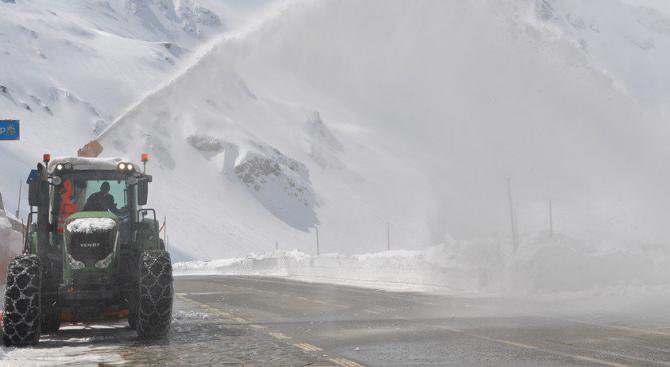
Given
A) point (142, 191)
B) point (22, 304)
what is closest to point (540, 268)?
point (142, 191)

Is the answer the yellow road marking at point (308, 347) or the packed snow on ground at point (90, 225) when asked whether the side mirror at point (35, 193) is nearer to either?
the packed snow on ground at point (90, 225)

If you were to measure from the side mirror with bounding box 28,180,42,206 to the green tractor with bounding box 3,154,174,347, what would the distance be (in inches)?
0.6

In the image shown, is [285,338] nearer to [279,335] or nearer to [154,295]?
[279,335]

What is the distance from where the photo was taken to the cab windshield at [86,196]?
13.6 meters

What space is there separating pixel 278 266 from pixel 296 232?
115 metres

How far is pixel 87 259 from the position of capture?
40.7 feet

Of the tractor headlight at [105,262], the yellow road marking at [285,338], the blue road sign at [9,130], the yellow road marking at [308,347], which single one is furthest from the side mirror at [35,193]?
the blue road sign at [9,130]

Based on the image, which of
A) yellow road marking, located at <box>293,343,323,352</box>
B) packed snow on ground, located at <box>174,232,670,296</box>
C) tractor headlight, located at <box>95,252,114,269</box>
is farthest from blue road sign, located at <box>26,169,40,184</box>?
packed snow on ground, located at <box>174,232,670,296</box>

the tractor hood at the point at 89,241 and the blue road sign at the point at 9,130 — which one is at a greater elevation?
the blue road sign at the point at 9,130

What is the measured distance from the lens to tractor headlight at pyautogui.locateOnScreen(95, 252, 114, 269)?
12.4 metres

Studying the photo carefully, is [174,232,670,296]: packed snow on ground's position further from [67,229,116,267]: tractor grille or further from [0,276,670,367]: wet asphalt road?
[67,229,116,267]: tractor grille

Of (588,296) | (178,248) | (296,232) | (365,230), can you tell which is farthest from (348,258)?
(365,230)

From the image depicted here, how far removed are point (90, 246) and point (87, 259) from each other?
7.5 inches

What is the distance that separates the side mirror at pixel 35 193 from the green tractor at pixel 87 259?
0.05 ft
